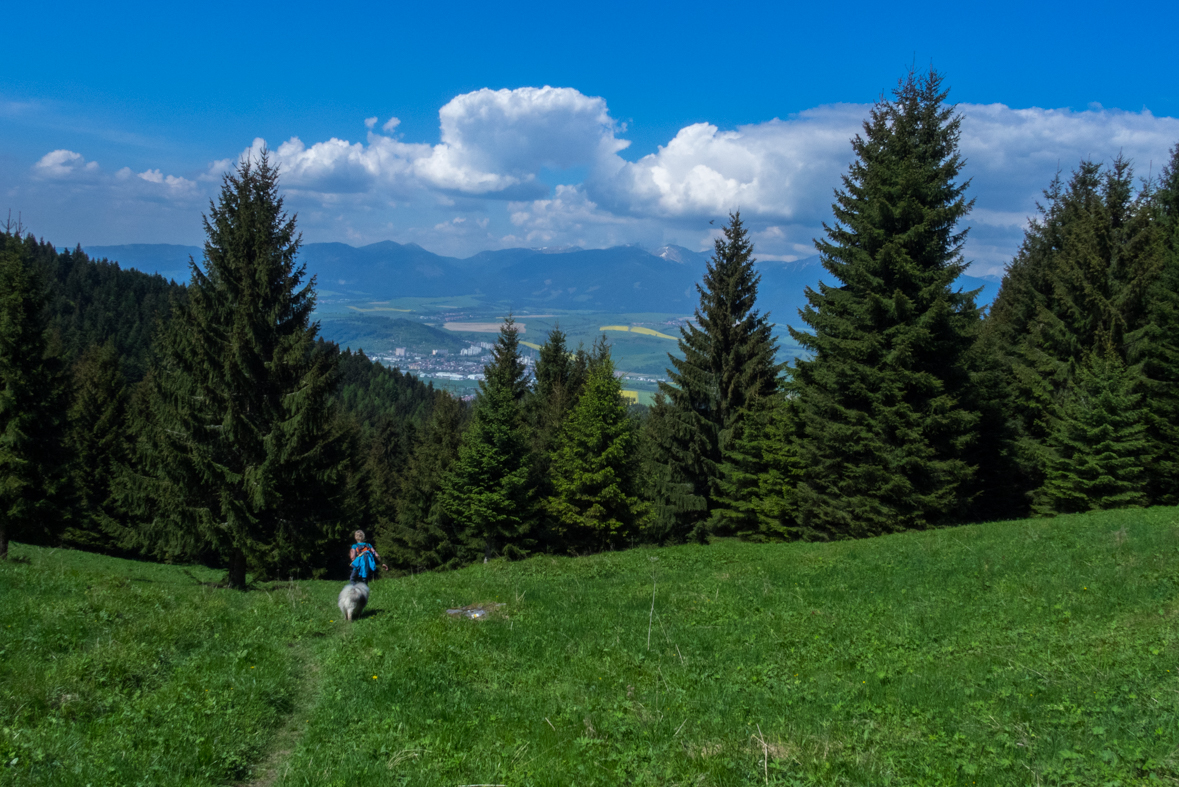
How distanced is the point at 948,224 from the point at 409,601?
76.2 feet

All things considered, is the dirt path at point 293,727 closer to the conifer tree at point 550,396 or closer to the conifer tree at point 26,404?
the conifer tree at point 550,396

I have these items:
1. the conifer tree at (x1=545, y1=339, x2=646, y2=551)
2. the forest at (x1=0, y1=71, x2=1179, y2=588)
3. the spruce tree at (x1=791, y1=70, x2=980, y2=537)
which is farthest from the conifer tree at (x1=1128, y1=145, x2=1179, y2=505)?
the conifer tree at (x1=545, y1=339, x2=646, y2=551)

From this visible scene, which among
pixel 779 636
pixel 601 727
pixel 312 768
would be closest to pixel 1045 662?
pixel 779 636

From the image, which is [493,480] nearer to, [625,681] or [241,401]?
[241,401]

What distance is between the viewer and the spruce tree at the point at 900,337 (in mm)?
23047

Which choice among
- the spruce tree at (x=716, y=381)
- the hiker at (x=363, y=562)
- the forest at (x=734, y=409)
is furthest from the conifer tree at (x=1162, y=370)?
the hiker at (x=363, y=562)

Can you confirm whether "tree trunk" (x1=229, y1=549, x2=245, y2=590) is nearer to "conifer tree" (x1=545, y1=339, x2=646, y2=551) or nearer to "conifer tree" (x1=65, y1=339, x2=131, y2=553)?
"conifer tree" (x1=545, y1=339, x2=646, y2=551)

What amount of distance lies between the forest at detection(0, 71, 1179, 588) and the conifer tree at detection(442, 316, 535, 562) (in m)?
0.12

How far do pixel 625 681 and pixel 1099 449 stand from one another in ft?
88.2

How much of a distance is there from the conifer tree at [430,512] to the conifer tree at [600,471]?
7616mm

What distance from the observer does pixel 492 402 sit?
30.9 meters

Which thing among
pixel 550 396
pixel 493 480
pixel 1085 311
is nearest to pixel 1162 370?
pixel 1085 311

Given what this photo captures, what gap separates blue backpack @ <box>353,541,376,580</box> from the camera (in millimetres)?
12375

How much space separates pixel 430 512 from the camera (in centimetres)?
3831
